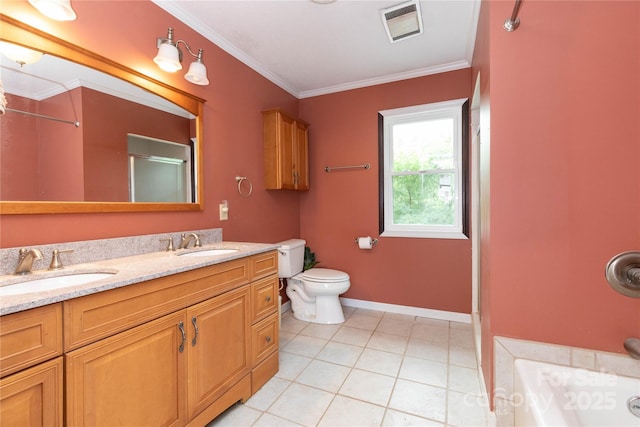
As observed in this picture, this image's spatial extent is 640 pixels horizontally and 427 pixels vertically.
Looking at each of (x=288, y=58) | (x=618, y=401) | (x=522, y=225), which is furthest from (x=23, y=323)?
(x=288, y=58)

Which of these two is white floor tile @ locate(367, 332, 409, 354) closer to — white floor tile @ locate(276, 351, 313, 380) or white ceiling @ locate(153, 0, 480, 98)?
white floor tile @ locate(276, 351, 313, 380)

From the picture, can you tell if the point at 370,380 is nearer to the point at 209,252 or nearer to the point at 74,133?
the point at 209,252

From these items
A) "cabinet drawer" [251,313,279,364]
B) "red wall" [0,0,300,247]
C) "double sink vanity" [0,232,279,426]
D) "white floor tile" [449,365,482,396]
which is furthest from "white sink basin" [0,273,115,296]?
"white floor tile" [449,365,482,396]

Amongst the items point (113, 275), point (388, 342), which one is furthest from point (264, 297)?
point (388, 342)

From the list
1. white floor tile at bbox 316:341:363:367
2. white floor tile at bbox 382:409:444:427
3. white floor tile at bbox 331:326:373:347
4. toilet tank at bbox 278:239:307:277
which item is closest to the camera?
white floor tile at bbox 382:409:444:427

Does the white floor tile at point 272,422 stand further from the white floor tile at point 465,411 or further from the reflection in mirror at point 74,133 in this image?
the reflection in mirror at point 74,133

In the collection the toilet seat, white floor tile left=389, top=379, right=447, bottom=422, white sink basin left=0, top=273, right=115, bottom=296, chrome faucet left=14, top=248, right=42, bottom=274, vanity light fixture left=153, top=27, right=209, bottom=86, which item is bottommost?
white floor tile left=389, top=379, right=447, bottom=422

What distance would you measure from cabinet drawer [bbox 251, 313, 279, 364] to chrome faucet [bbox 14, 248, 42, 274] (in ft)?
→ 3.39

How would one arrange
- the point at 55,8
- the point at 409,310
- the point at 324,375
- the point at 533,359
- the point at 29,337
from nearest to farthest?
1. the point at 29,337
2. the point at 55,8
3. the point at 533,359
4. the point at 324,375
5. the point at 409,310

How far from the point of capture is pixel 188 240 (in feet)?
5.86

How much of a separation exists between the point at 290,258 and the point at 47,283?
1.79 meters

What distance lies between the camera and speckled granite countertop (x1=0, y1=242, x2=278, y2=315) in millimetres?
785

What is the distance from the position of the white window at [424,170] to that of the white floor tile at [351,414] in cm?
165

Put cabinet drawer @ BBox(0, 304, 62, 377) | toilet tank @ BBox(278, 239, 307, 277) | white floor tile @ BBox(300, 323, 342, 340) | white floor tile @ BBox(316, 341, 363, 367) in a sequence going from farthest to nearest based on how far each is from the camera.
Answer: toilet tank @ BBox(278, 239, 307, 277), white floor tile @ BBox(300, 323, 342, 340), white floor tile @ BBox(316, 341, 363, 367), cabinet drawer @ BBox(0, 304, 62, 377)
